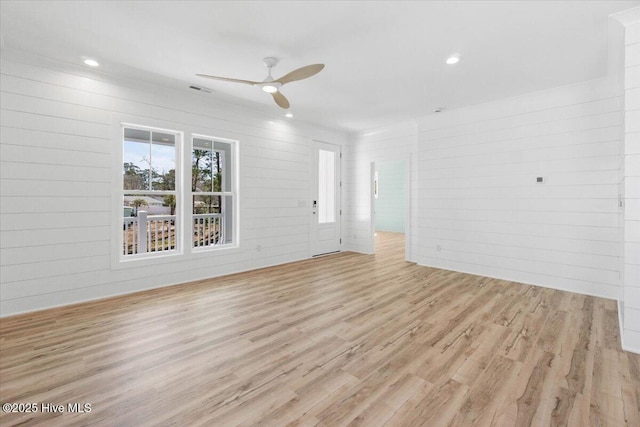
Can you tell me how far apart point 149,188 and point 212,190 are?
126 centimetres

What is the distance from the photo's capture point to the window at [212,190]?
5168 millimetres

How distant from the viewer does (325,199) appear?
22.3 ft

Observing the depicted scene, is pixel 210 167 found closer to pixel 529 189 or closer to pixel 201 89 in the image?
pixel 201 89

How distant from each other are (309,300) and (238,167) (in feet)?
9.03

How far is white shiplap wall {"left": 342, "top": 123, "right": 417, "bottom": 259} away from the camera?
6016 mm

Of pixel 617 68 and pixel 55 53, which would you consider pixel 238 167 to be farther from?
pixel 617 68

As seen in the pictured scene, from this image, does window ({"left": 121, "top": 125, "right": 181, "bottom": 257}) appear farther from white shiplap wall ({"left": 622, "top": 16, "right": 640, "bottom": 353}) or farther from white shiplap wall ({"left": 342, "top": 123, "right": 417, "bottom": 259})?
white shiplap wall ({"left": 622, "top": 16, "right": 640, "bottom": 353})

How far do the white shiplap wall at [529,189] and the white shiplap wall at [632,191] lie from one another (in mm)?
1269

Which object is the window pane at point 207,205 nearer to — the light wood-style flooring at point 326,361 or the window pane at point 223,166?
the window pane at point 223,166

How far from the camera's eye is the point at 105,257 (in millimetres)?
3760

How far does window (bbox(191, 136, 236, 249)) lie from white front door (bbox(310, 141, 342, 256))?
1.82 m

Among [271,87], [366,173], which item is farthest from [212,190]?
[366,173]

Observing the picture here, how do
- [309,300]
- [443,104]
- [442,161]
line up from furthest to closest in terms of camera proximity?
[442,161]
[443,104]
[309,300]

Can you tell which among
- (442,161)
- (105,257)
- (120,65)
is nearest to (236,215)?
(105,257)
